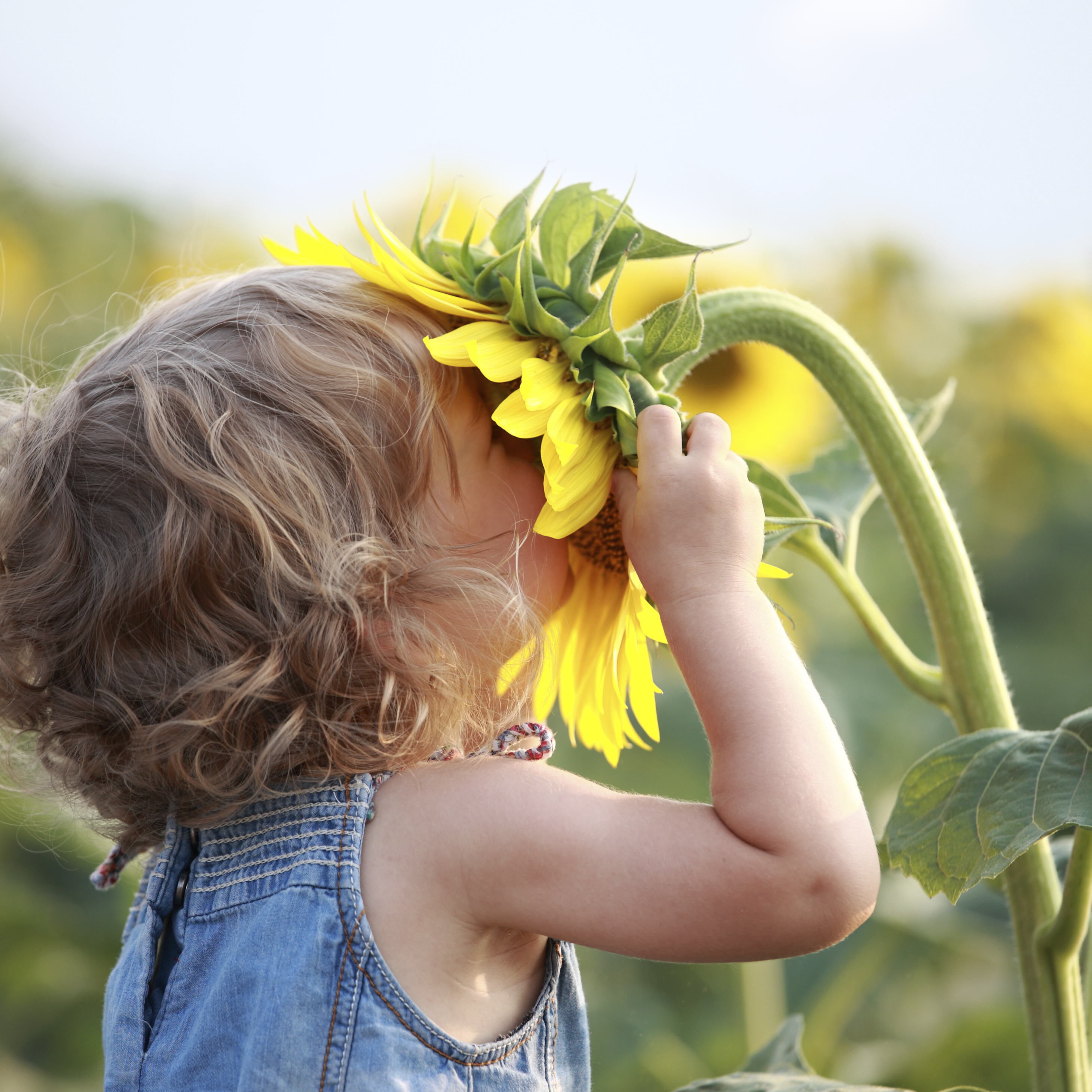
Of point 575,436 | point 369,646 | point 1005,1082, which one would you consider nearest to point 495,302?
point 575,436

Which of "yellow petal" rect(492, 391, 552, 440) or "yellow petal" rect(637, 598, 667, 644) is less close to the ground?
"yellow petal" rect(492, 391, 552, 440)

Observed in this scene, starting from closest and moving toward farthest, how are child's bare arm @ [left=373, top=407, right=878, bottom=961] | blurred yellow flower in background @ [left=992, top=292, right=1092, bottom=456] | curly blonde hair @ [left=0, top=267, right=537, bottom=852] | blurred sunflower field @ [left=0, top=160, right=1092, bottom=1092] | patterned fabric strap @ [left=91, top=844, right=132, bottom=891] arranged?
child's bare arm @ [left=373, top=407, right=878, bottom=961] < curly blonde hair @ [left=0, top=267, right=537, bottom=852] < patterned fabric strap @ [left=91, top=844, right=132, bottom=891] < blurred sunflower field @ [left=0, top=160, right=1092, bottom=1092] < blurred yellow flower in background @ [left=992, top=292, right=1092, bottom=456]

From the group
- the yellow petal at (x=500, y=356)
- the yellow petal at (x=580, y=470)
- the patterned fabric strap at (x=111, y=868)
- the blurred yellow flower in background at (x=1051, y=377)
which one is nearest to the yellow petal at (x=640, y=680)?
the yellow petal at (x=580, y=470)

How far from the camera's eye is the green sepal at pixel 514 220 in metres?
0.78

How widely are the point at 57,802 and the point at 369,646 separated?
1.13 feet

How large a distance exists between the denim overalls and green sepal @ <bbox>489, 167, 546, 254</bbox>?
0.39 m

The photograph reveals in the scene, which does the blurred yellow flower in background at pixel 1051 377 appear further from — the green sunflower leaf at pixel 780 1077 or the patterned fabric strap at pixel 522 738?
the patterned fabric strap at pixel 522 738

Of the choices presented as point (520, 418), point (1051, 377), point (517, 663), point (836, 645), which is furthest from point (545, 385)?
point (1051, 377)

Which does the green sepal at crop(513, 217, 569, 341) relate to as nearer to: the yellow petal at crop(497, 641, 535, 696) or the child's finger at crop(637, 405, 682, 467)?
the child's finger at crop(637, 405, 682, 467)

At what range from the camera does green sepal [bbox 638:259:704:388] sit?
0.72m

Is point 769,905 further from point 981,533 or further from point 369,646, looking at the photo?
point 981,533

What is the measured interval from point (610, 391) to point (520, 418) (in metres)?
0.06

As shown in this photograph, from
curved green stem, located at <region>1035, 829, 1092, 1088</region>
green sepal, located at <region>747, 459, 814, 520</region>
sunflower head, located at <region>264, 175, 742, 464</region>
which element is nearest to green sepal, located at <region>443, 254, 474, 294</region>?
sunflower head, located at <region>264, 175, 742, 464</region>

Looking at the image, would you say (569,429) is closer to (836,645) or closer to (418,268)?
(418,268)
